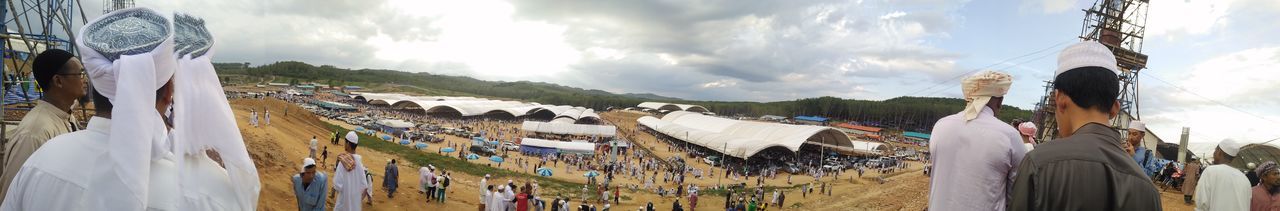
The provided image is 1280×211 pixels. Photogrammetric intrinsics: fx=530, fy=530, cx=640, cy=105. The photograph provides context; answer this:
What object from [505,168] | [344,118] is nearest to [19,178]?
[505,168]

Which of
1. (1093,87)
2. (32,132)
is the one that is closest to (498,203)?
(32,132)

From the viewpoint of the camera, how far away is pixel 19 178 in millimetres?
1563

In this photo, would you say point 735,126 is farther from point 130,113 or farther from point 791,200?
point 130,113

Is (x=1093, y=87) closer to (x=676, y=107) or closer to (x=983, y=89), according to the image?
(x=983, y=89)

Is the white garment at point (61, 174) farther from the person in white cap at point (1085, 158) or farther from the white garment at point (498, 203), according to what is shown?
the white garment at point (498, 203)

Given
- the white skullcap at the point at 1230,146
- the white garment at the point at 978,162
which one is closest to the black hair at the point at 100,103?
the white garment at the point at 978,162

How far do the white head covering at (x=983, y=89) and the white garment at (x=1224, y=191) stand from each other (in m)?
2.29

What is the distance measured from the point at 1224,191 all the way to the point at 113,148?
229 inches

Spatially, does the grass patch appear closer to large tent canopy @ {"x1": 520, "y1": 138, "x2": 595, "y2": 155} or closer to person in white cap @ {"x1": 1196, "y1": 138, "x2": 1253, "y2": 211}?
large tent canopy @ {"x1": 520, "y1": 138, "x2": 595, "y2": 155}

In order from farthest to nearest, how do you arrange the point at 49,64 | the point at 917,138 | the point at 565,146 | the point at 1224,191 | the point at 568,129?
the point at 917,138, the point at 568,129, the point at 565,146, the point at 1224,191, the point at 49,64

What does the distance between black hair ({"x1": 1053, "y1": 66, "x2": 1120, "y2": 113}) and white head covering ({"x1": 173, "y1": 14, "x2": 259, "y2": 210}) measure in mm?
2863

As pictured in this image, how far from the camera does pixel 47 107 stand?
260 cm

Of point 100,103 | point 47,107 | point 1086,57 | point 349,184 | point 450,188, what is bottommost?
point 450,188

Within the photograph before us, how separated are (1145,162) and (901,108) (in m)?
69.3
